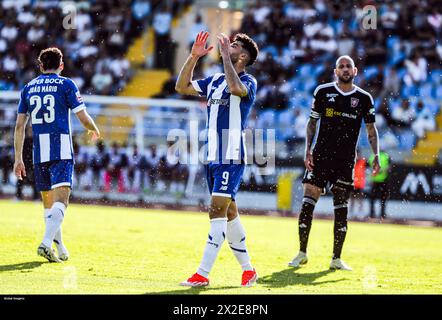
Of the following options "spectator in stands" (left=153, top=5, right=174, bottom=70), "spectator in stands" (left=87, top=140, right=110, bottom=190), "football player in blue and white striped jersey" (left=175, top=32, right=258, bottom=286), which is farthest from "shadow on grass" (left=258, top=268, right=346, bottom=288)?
"spectator in stands" (left=153, top=5, right=174, bottom=70)

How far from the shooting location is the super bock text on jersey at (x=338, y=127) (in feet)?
36.5

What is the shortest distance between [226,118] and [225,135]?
16 cm

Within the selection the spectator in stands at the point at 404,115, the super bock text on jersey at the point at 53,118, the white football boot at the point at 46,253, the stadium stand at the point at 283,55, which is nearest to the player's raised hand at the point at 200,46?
the super bock text on jersey at the point at 53,118

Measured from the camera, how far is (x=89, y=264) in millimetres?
10281

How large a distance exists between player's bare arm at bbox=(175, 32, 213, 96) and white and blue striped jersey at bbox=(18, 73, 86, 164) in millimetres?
1771

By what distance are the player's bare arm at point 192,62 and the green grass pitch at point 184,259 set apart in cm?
180

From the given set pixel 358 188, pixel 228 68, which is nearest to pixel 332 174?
pixel 228 68

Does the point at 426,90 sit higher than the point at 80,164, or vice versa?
the point at 426,90

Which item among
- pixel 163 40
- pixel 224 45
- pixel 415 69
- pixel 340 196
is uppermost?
pixel 163 40

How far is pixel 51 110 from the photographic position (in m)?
10.4

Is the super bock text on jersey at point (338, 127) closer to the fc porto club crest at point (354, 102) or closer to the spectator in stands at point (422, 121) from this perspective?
the fc porto club crest at point (354, 102)

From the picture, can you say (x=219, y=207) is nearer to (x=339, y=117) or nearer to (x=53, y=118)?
(x=53, y=118)

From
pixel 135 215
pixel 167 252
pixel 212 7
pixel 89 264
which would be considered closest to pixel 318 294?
pixel 89 264
